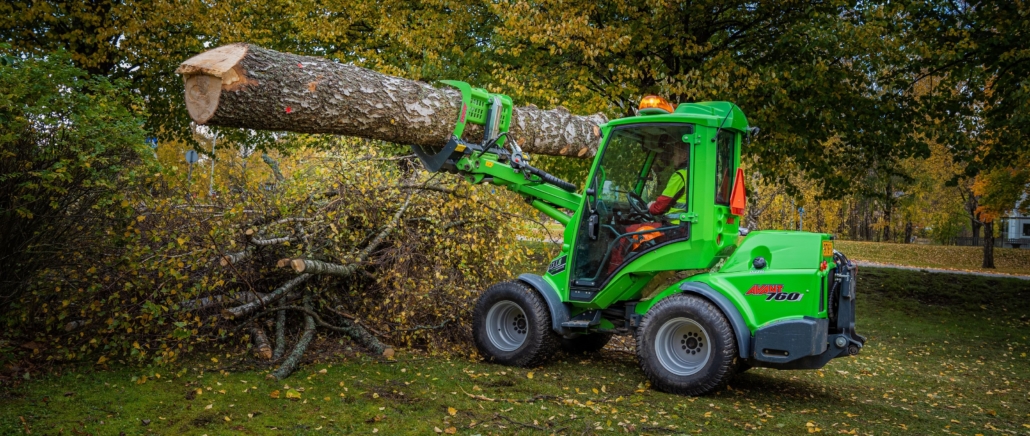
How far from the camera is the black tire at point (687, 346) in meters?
5.37

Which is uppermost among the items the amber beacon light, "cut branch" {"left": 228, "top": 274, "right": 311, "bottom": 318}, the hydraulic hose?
the amber beacon light

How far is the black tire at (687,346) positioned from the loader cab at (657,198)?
386 mm

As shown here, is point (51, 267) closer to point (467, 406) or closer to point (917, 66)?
point (467, 406)

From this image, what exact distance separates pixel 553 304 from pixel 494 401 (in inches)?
54.8

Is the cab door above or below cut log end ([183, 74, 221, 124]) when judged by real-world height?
below

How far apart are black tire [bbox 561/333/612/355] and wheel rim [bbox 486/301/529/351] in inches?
23.9

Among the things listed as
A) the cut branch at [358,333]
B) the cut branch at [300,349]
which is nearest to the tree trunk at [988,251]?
the cut branch at [358,333]

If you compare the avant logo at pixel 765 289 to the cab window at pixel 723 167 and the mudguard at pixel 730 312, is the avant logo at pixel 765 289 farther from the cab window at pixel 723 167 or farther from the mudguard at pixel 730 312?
the cab window at pixel 723 167

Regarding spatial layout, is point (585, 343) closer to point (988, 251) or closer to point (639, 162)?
point (639, 162)

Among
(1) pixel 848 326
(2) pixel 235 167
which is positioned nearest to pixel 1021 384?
(1) pixel 848 326

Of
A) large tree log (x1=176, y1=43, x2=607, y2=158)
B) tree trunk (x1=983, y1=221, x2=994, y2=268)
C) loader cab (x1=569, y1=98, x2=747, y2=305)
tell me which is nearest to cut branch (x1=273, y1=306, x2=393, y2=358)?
loader cab (x1=569, y1=98, x2=747, y2=305)

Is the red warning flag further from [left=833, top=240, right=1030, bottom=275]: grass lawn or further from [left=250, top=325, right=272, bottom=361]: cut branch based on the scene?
[left=833, top=240, right=1030, bottom=275]: grass lawn

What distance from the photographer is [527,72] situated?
37.8ft

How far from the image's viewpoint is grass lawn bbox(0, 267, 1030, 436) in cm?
446
